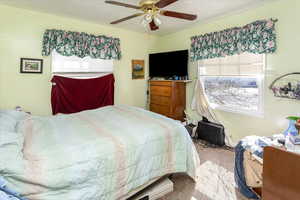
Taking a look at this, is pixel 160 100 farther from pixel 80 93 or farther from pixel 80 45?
pixel 80 45

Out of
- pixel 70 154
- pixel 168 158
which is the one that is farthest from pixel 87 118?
pixel 168 158

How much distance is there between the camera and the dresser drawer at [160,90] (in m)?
3.76

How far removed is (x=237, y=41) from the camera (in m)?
2.87

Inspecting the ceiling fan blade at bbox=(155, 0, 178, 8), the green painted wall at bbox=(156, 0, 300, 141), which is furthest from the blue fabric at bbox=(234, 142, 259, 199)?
the ceiling fan blade at bbox=(155, 0, 178, 8)

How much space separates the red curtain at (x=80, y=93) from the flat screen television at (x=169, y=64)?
1097 mm

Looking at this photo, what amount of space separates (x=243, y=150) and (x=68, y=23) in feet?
11.8

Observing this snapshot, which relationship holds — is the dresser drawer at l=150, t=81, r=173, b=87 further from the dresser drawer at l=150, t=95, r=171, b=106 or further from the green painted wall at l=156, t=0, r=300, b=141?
the green painted wall at l=156, t=0, r=300, b=141

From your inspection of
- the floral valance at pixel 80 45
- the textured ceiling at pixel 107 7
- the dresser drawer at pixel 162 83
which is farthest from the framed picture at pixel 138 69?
the textured ceiling at pixel 107 7

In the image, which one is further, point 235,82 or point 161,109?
point 161,109

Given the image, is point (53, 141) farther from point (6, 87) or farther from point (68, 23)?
point (68, 23)

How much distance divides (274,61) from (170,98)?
A: 1.92 metres

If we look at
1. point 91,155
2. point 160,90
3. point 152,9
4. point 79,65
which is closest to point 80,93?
point 79,65

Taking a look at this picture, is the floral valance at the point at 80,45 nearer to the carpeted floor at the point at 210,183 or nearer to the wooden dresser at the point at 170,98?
the wooden dresser at the point at 170,98

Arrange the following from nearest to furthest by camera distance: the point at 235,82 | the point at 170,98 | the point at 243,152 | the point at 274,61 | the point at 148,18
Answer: the point at 243,152 < the point at 148,18 < the point at 274,61 < the point at 235,82 < the point at 170,98
